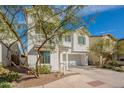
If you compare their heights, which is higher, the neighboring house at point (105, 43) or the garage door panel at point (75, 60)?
the neighboring house at point (105, 43)

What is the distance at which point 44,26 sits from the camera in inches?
394

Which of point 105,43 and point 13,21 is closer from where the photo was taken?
point 13,21

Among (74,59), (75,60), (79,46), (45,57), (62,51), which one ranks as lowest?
(75,60)

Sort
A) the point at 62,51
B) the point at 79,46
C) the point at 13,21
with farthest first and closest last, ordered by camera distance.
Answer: the point at 79,46, the point at 62,51, the point at 13,21

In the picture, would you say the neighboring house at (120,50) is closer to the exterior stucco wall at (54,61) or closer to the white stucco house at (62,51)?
the white stucco house at (62,51)

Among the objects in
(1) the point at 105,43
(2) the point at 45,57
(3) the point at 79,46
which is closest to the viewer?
(2) the point at 45,57

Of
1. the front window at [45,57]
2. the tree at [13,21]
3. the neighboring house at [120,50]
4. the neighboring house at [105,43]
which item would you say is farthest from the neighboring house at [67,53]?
the tree at [13,21]

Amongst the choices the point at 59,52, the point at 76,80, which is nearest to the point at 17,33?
the point at 76,80

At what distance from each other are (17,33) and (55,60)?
21.0ft

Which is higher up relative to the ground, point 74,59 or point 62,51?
point 62,51

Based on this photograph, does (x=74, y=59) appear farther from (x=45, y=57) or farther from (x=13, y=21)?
(x=13, y=21)

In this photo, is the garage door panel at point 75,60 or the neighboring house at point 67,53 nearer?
the neighboring house at point 67,53

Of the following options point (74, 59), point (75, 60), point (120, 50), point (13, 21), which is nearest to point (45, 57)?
point (74, 59)

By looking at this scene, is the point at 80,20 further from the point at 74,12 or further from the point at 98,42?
the point at 98,42
